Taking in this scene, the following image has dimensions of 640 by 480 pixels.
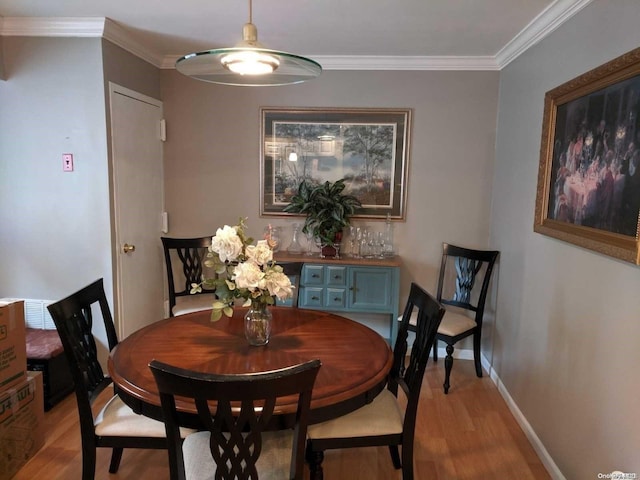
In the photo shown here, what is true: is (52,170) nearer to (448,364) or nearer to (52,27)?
(52,27)

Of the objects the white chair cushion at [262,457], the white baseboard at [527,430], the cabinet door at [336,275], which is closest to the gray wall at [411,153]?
the cabinet door at [336,275]

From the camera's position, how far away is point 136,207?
3250 mm

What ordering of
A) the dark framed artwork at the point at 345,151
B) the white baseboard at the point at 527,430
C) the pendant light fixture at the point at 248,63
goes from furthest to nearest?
1. the dark framed artwork at the point at 345,151
2. the white baseboard at the point at 527,430
3. the pendant light fixture at the point at 248,63

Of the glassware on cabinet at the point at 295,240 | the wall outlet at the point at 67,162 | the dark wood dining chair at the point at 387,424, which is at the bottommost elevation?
the dark wood dining chair at the point at 387,424

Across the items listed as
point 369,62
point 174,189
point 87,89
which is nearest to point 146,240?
point 174,189

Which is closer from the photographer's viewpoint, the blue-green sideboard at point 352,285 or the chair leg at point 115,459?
the chair leg at point 115,459

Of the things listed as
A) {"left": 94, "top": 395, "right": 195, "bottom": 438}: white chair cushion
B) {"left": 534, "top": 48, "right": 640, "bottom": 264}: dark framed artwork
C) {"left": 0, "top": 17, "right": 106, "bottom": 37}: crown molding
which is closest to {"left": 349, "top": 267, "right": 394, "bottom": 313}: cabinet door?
{"left": 534, "top": 48, "right": 640, "bottom": 264}: dark framed artwork

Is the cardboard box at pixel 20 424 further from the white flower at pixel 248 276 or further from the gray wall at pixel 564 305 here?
the gray wall at pixel 564 305

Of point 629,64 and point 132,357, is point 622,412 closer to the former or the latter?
Answer: point 629,64

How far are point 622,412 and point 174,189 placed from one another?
3.28m

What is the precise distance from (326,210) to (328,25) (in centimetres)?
128

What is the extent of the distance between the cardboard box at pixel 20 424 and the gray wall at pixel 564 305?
2.64 meters

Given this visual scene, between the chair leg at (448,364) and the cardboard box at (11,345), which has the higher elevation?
the cardboard box at (11,345)

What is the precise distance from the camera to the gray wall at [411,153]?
3.45 m
